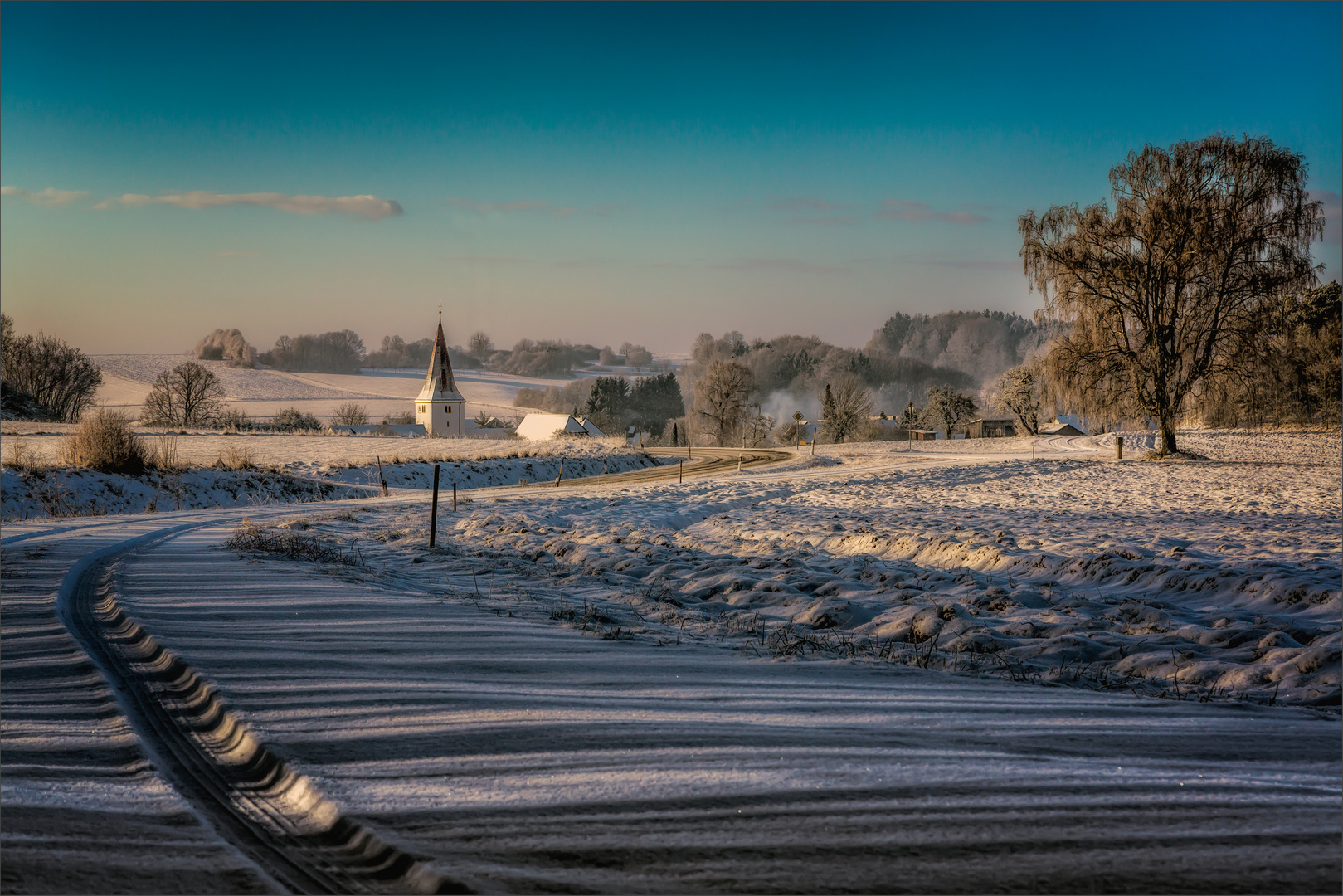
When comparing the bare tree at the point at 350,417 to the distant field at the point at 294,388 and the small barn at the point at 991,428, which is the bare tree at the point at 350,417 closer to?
the distant field at the point at 294,388

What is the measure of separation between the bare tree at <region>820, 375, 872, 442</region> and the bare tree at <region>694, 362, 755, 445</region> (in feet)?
25.0

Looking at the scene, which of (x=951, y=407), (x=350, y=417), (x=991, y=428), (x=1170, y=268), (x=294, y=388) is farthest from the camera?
(x=294, y=388)

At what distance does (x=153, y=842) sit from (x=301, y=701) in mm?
1515

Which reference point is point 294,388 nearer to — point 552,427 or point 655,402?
point 655,402

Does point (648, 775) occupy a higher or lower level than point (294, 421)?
lower

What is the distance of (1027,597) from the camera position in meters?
7.39

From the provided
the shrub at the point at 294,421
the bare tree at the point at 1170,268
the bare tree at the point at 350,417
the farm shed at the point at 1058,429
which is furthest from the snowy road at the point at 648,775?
the bare tree at the point at 350,417

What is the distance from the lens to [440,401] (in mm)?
76750

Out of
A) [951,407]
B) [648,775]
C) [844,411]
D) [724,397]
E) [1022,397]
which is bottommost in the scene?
[648,775]

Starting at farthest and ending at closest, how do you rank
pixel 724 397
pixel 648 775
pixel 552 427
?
pixel 552 427 < pixel 724 397 < pixel 648 775

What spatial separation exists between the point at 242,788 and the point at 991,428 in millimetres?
88856

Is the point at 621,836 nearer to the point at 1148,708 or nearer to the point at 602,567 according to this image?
the point at 1148,708

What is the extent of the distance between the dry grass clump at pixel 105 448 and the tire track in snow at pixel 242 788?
1984 cm

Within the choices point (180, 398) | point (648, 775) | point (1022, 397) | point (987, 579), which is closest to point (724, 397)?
point (1022, 397)
